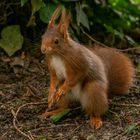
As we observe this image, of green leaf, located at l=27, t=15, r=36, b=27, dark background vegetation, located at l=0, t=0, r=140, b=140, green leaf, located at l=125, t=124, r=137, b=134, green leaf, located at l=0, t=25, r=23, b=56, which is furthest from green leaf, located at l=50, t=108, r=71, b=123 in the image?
green leaf, located at l=27, t=15, r=36, b=27

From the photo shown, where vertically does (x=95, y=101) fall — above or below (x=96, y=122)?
above

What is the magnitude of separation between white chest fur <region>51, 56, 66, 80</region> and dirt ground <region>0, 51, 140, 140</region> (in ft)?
1.46

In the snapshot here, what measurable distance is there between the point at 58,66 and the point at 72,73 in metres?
0.14

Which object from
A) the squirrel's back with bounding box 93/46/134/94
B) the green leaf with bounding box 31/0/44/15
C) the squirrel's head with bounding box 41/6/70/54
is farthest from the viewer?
the green leaf with bounding box 31/0/44/15

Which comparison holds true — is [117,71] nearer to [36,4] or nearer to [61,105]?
[61,105]

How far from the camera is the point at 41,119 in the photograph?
5324mm

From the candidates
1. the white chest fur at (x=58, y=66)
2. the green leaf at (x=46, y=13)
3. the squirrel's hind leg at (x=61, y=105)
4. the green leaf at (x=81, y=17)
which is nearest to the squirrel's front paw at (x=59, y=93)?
the white chest fur at (x=58, y=66)

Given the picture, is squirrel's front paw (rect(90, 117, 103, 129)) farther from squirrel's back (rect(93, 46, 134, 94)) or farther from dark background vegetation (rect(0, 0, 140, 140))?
squirrel's back (rect(93, 46, 134, 94))

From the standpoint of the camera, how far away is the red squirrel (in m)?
4.99

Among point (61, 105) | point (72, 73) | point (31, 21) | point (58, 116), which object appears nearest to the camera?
point (72, 73)

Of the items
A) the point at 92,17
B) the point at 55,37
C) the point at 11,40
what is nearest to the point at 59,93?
the point at 55,37

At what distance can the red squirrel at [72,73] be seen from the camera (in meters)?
4.99

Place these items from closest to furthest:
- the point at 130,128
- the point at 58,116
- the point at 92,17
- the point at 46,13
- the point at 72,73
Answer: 1. the point at 130,128
2. the point at 72,73
3. the point at 58,116
4. the point at 46,13
5. the point at 92,17

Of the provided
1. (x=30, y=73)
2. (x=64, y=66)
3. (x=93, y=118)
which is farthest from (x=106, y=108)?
(x=30, y=73)
